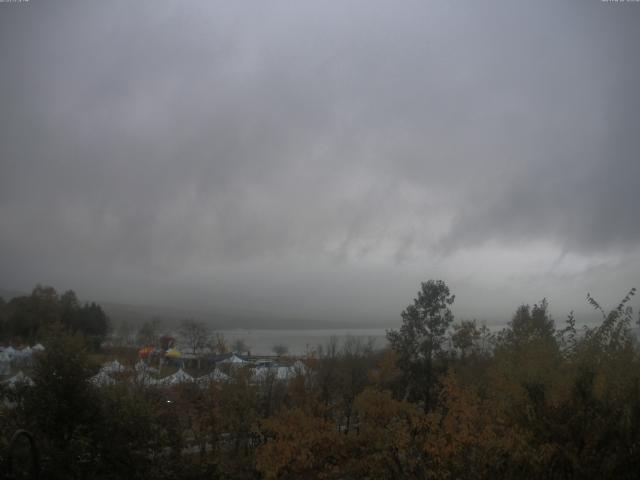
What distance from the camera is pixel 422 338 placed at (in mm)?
34406

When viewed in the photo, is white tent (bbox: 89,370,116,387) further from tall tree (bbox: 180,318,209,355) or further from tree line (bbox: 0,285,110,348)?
tree line (bbox: 0,285,110,348)

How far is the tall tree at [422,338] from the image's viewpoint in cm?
3278

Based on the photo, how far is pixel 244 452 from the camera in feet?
66.0

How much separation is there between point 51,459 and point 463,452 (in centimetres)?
975

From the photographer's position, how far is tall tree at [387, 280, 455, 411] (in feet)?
108

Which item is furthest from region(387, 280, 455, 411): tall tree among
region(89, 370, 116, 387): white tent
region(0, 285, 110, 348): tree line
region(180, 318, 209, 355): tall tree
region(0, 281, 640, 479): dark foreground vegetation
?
region(0, 285, 110, 348): tree line

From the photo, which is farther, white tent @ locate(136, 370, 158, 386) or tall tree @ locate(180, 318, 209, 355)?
tall tree @ locate(180, 318, 209, 355)

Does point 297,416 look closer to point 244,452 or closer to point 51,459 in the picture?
point 244,452

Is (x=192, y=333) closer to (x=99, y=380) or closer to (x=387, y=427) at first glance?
(x=99, y=380)

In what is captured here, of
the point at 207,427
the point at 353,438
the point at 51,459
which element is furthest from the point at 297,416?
the point at 51,459

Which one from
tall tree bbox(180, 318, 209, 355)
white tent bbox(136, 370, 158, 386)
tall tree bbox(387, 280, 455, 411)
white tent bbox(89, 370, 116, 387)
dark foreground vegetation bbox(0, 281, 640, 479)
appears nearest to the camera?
dark foreground vegetation bbox(0, 281, 640, 479)

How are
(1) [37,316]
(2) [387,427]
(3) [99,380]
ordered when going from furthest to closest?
(1) [37,316], (3) [99,380], (2) [387,427]

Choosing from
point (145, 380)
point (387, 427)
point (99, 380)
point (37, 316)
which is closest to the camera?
point (387, 427)

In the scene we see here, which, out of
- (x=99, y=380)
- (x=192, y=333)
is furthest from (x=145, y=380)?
(x=192, y=333)
